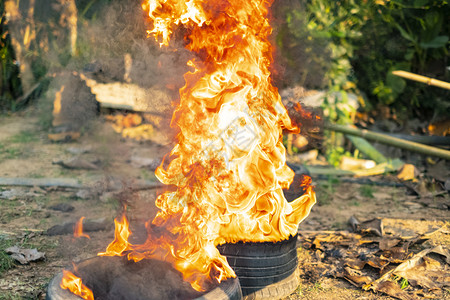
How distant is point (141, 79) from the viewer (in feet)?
19.6

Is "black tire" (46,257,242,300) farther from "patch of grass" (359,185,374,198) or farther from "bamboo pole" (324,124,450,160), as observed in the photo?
"bamboo pole" (324,124,450,160)

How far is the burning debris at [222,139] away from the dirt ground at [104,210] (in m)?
0.76

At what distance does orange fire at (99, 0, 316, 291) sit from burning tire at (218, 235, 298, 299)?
Result: 6 cm

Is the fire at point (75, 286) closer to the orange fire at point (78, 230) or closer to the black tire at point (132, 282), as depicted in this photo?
the black tire at point (132, 282)

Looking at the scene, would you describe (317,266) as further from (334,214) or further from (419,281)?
(334,214)

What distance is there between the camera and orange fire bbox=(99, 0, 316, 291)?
2988mm

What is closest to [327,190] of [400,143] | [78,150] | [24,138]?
[400,143]

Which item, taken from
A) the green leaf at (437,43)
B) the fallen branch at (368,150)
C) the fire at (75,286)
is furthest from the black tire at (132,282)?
the green leaf at (437,43)

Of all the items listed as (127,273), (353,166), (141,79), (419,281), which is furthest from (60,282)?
(353,166)

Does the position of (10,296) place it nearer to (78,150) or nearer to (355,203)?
(355,203)

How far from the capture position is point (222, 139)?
320 cm

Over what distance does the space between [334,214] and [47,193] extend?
3200 millimetres

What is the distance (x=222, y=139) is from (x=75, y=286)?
4.46 ft

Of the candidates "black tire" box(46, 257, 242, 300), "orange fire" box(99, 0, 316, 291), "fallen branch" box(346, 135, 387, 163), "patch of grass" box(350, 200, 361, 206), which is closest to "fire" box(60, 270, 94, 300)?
"black tire" box(46, 257, 242, 300)
